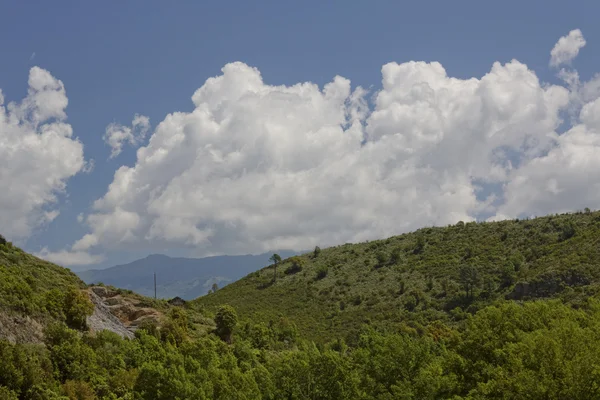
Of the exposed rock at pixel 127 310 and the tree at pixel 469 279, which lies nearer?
the exposed rock at pixel 127 310

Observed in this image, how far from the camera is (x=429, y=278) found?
348 ft

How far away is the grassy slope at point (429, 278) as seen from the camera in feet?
290

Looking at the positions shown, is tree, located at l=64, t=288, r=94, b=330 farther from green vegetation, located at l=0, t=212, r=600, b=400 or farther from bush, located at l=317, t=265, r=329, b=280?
bush, located at l=317, t=265, r=329, b=280

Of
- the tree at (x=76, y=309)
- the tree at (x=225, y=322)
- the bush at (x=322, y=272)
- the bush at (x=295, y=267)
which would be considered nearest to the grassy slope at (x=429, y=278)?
the bush at (x=322, y=272)

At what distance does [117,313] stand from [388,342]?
4184cm

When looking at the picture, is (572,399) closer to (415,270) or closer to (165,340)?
(165,340)

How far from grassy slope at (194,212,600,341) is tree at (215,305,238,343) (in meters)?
26.2

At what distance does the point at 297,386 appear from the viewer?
A: 43375 mm

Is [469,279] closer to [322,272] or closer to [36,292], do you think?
[322,272]

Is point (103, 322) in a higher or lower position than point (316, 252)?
lower

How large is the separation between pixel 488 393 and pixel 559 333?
22.0 ft

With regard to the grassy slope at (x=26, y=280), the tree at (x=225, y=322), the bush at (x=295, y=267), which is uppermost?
the bush at (x=295, y=267)

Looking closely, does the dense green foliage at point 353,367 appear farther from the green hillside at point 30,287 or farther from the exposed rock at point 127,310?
the exposed rock at point 127,310

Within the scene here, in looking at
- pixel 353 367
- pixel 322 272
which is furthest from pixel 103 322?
pixel 322 272
